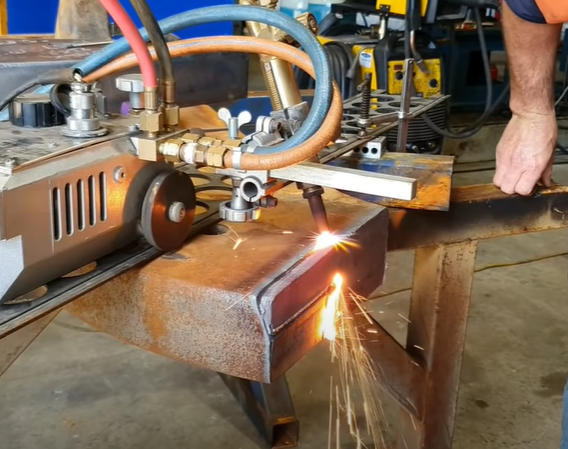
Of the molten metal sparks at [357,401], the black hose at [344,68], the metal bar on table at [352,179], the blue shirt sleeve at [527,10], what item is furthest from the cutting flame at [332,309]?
the black hose at [344,68]

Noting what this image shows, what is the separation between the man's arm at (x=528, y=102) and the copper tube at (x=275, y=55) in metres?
0.48

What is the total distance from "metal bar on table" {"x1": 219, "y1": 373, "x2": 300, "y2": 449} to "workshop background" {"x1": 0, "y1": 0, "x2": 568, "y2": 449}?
0.05 m

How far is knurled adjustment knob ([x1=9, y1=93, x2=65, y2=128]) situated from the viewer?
28.0 inches

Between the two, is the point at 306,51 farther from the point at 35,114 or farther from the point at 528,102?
the point at 528,102

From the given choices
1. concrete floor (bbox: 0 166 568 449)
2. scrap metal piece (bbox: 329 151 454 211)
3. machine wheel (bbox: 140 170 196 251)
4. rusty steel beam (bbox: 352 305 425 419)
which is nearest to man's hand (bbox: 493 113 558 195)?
scrap metal piece (bbox: 329 151 454 211)

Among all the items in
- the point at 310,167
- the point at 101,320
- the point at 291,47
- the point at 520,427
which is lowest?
the point at 520,427

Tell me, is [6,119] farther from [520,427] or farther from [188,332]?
[520,427]

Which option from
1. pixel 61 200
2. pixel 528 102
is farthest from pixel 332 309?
pixel 528 102

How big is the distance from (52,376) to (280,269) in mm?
1436

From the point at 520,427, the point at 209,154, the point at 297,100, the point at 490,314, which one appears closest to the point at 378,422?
the point at 520,427

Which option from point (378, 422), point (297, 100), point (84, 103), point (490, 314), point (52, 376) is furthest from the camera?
point (490, 314)

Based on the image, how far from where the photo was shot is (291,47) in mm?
775

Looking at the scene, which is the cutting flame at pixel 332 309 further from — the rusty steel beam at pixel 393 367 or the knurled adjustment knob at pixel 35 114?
the rusty steel beam at pixel 393 367

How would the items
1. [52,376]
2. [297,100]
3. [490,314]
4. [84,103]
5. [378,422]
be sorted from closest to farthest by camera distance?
[84,103] → [297,100] → [378,422] → [52,376] → [490,314]
